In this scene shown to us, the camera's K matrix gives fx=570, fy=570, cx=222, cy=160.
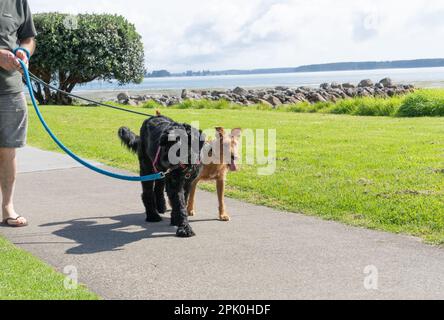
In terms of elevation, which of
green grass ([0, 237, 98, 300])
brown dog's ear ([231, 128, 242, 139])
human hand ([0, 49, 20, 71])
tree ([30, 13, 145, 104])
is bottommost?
green grass ([0, 237, 98, 300])

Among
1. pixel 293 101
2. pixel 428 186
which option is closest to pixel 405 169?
pixel 428 186

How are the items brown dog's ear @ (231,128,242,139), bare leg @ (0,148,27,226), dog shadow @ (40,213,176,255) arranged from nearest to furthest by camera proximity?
dog shadow @ (40,213,176,255) < bare leg @ (0,148,27,226) < brown dog's ear @ (231,128,242,139)

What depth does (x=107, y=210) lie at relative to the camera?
759 cm

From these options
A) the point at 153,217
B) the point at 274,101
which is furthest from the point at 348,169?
the point at 274,101

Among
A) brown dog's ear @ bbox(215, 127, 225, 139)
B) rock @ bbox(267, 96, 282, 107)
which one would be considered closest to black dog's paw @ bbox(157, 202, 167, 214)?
brown dog's ear @ bbox(215, 127, 225, 139)

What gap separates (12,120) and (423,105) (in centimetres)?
1733

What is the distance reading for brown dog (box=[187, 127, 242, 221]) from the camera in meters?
6.71

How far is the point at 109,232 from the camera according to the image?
652 cm

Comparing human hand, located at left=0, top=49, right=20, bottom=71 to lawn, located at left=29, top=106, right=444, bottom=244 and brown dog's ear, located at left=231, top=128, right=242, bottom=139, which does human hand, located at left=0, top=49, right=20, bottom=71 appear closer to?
brown dog's ear, located at left=231, top=128, right=242, bottom=139

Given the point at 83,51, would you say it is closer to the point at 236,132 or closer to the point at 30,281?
the point at 236,132

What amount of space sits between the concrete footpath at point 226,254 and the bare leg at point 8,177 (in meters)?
0.28

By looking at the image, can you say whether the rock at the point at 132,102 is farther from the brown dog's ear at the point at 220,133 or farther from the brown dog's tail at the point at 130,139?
the brown dog's ear at the point at 220,133

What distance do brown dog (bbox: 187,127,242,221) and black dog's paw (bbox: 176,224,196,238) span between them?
77cm

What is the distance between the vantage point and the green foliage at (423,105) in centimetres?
2045
